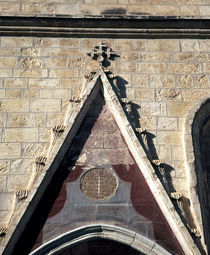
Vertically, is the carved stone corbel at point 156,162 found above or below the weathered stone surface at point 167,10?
below

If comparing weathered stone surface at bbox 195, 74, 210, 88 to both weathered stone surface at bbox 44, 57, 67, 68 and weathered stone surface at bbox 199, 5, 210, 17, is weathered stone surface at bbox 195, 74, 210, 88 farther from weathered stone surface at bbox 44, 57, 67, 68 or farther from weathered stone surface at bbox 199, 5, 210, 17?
weathered stone surface at bbox 44, 57, 67, 68

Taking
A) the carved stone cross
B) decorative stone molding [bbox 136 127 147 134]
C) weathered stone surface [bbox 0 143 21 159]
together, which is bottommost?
weathered stone surface [bbox 0 143 21 159]

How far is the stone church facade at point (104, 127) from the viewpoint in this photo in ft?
20.2

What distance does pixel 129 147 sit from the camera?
22.7 ft

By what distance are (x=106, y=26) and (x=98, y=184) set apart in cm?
324

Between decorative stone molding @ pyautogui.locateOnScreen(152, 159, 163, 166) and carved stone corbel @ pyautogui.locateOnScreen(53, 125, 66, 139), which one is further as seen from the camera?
carved stone corbel @ pyautogui.locateOnScreen(53, 125, 66, 139)

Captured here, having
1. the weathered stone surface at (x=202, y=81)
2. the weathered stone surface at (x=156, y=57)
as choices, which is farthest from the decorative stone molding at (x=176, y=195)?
the weathered stone surface at (x=156, y=57)

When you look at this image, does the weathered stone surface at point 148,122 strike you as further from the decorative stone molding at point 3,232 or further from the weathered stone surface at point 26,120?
the decorative stone molding at point 3,232

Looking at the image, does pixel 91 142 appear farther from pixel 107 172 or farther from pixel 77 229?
pixel 77 229

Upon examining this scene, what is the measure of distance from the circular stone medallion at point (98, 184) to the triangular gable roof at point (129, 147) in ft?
1.62

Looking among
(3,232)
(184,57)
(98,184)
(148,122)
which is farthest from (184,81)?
(3,232)

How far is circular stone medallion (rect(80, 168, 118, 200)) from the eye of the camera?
646cm

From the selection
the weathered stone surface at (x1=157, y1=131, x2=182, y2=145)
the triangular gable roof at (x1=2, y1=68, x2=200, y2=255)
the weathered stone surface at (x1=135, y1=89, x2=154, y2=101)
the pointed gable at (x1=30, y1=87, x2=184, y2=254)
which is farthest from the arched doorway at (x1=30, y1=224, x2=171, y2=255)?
the weathered stone surface at (x1=135, y1=89, x2=154, y2=101)

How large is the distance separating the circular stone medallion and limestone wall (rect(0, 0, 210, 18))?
11.5 ft
